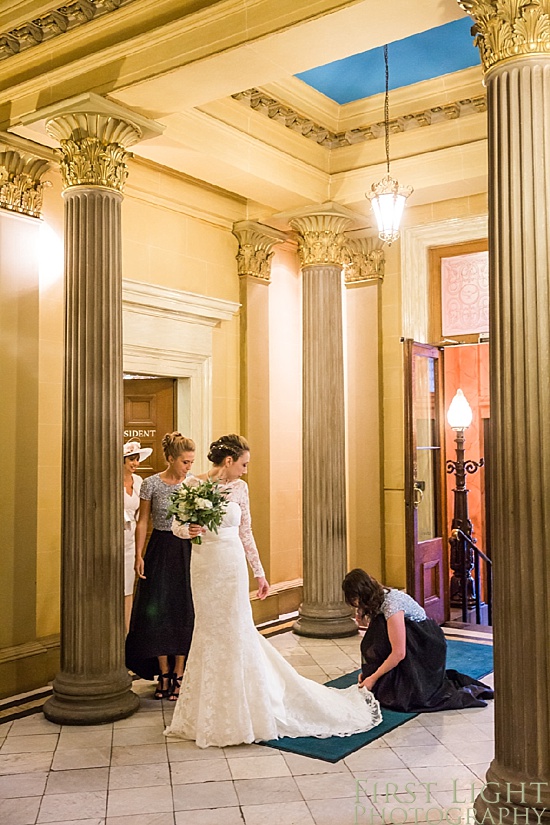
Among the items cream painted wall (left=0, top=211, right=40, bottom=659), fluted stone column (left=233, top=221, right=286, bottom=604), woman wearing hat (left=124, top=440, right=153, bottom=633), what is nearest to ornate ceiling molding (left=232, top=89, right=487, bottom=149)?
fluted stone column (left=233, top=221, right=286, bottom=604)

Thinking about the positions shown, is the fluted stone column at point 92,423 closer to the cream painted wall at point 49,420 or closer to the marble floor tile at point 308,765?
the cream painted wall at point 49,420

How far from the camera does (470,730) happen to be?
5152 millimetres

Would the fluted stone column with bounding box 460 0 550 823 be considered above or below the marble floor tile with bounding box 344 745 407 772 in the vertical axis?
above

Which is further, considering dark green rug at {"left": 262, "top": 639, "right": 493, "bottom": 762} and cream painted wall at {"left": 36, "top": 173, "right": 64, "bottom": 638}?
cream painted wall at {"left": 36, "top": 173, "right": 64, "bottom": 638}

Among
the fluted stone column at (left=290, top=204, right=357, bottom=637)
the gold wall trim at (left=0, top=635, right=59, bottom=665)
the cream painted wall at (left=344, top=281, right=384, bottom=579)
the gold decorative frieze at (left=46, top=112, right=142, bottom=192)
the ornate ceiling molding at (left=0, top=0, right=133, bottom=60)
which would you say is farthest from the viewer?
the cream painted wall at (left=344, top=281, right=384, bottom=579)

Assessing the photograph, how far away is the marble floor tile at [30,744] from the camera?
491 cm

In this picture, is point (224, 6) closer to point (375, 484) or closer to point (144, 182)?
point (144, 182)

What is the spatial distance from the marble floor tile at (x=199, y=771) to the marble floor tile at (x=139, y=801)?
14cm

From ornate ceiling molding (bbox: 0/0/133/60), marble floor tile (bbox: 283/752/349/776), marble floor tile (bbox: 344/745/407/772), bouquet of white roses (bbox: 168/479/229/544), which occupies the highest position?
ornate ceiling molding (bbox: 0/0/133/60)

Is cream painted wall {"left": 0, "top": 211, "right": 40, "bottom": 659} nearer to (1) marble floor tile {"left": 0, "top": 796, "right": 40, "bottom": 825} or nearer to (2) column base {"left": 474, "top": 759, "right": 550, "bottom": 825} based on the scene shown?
(1) marble floor tile {"left": 0, "top": 796, "right": 40, "bottom": 825}

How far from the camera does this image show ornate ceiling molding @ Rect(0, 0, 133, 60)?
5.36 m

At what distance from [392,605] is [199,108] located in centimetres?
415

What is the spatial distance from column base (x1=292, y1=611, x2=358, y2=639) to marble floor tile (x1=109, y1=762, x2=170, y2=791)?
332 cm

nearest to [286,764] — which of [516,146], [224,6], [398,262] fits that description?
[516,146]
